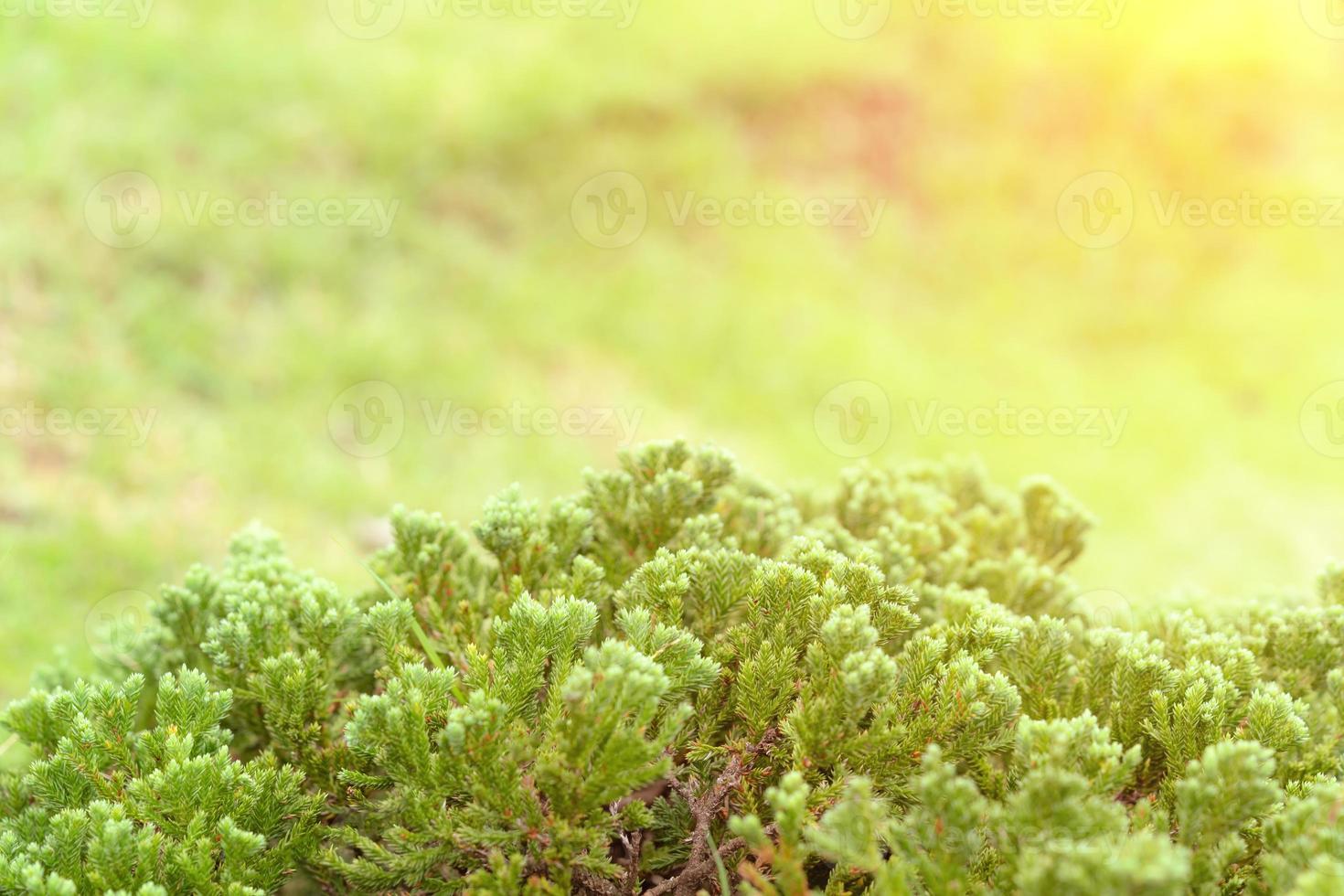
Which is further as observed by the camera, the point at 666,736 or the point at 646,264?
the point at 646,264

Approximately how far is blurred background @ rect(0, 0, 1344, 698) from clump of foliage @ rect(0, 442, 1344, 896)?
310 centimetres

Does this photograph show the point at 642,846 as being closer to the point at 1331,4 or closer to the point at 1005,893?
the point at 1005,893

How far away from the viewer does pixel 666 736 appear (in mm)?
1902

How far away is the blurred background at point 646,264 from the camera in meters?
7.11

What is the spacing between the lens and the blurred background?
7113mm

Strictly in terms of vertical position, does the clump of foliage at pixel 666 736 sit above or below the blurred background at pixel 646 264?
below

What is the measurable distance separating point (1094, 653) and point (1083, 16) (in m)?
12.3

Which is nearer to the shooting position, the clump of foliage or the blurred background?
the clump of foliage

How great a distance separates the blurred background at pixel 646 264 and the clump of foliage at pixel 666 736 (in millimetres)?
3098

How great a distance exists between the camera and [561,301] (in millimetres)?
9453

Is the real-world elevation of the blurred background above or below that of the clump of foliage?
above

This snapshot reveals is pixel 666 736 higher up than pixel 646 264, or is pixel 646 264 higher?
pixel 646 264

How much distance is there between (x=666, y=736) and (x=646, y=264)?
8.61 metres

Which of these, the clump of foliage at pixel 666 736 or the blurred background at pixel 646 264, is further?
the blurred background at pixel 646 264
